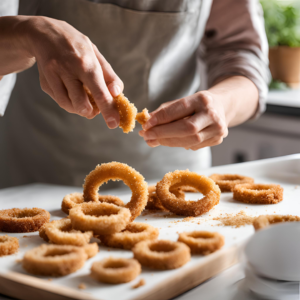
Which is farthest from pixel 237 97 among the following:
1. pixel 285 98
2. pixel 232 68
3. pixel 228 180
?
pixel 285 98

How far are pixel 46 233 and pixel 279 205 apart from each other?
692mm

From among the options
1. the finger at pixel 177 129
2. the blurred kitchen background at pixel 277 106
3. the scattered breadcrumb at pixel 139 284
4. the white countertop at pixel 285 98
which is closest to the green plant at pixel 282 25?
the blurred kitchen background at pixel 277 106

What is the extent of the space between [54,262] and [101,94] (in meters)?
0.41

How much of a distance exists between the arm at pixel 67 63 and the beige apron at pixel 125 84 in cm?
52

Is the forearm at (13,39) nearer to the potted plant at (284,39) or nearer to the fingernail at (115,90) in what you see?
the fingernail at (115,90)

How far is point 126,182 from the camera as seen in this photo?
1.06 meters

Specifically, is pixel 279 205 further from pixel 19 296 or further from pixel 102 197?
pixel 19 296

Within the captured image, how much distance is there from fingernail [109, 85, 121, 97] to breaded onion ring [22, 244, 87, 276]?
1.38ft

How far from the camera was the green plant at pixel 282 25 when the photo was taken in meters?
2.97

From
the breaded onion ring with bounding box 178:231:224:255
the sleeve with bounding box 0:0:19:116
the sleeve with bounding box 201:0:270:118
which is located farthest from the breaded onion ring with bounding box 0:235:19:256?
the sleeve with bounding box 201:0:270:118

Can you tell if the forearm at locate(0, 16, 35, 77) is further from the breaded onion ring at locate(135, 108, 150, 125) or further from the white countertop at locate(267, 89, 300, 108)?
the white countertop at locate(267, 89, 300, 108)

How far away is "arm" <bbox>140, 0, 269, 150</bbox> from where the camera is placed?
1225 mm

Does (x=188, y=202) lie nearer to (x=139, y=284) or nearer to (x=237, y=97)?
(x=139, y=284)

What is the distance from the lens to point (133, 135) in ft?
5.38
